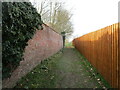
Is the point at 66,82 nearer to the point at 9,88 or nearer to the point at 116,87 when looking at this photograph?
the point at 116,87

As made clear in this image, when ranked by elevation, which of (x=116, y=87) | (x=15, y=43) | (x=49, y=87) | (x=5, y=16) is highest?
(x=5, y=16)

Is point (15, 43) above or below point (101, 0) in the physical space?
below

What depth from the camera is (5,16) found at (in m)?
2.44

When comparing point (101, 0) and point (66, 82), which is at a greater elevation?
point (101, 0)

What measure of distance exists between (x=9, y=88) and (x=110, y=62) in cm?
303

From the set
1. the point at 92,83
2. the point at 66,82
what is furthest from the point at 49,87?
the point at 92,83

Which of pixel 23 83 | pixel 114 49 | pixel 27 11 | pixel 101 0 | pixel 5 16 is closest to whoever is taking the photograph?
pixel 5 16

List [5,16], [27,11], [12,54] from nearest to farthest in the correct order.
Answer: [5,16] < [12,54] < [27,11]

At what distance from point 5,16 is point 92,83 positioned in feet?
10.6

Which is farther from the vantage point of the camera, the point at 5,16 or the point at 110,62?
the point at 110,62

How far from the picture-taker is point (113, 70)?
3.00 metres

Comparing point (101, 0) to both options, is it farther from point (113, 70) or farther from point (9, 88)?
point (9, 88)

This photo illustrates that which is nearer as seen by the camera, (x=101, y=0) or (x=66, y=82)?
(x=66, y=82)

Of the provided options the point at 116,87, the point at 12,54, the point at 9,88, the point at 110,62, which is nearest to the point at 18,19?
the point at 12,54
